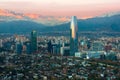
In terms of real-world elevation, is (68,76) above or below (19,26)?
below

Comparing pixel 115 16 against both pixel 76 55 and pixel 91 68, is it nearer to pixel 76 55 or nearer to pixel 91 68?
pixel 76 55

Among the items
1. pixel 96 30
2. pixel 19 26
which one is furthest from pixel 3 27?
pixel 96 30

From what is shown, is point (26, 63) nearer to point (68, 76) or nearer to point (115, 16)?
point (68, 76)

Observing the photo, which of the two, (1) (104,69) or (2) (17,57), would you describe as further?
(2) (17,57)

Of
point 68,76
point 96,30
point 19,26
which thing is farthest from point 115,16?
point 68,76

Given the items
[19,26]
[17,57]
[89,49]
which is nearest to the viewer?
[17,57]

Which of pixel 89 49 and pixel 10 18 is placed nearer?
pixel 89 49

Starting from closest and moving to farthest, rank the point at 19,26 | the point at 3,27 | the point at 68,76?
the point at 68,76 < the point at 3,27 < the point at 19,26

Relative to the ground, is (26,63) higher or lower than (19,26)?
lower

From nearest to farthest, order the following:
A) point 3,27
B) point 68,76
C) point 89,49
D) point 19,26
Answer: point 68,76 → point 89,49 → point 3,27 → point 19,26
